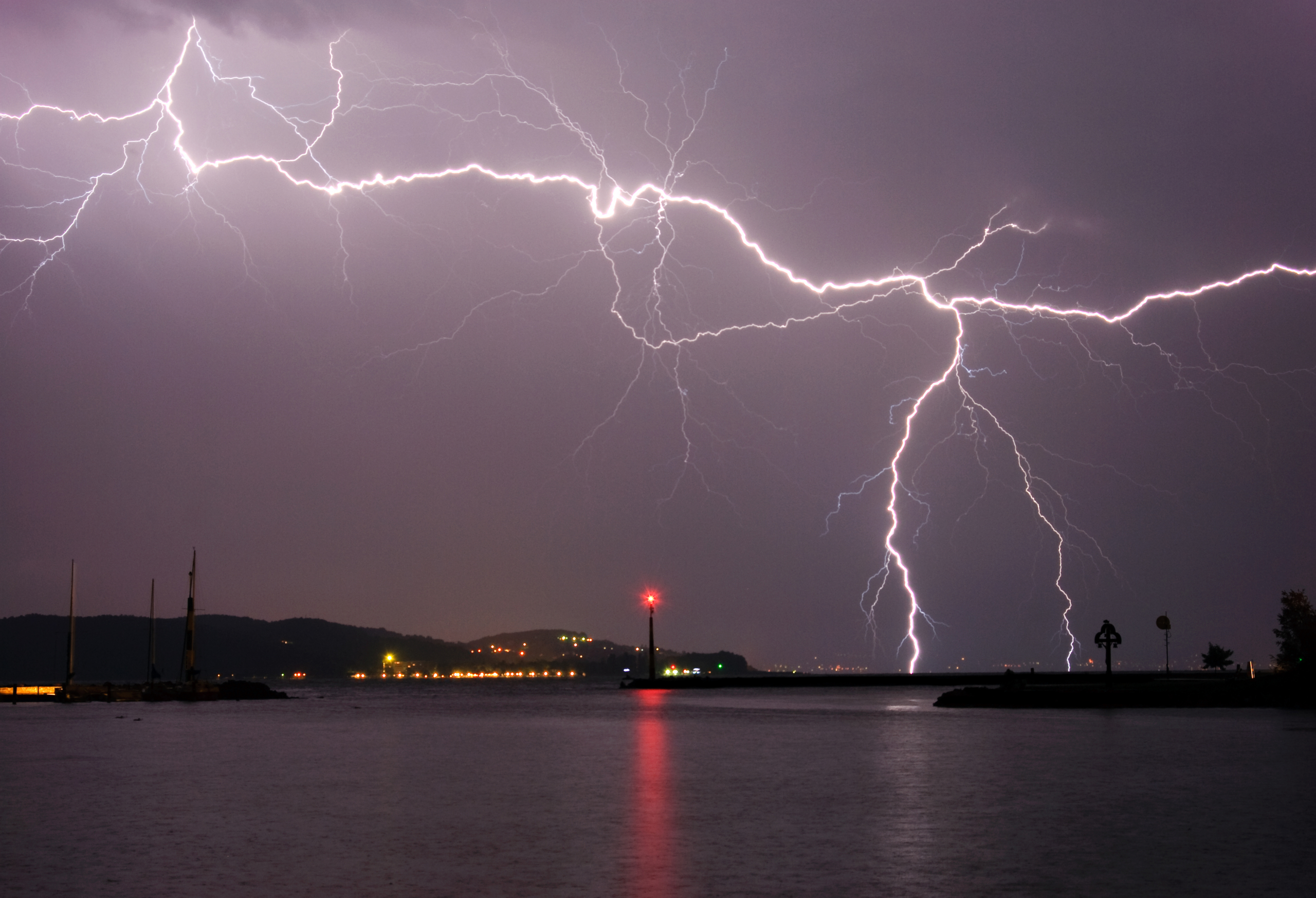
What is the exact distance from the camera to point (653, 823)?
14414 millimetres

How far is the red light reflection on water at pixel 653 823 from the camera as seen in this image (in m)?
10.5

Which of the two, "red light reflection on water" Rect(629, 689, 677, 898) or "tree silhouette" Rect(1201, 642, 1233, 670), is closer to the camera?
"red light reflection on water" Rect(629, 689, 677, 898)

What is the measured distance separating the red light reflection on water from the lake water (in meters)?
0.05

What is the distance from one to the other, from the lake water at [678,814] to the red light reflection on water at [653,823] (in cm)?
5

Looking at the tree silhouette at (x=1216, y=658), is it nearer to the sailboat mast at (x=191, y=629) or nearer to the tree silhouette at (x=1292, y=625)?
the tree silhouette at (x=1292, y=625)

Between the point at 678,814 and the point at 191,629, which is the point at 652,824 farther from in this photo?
the point at 191,629

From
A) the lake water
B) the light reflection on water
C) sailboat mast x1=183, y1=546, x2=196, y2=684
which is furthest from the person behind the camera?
sailboat mast x1=183, y1=546, x2=196, y2=684

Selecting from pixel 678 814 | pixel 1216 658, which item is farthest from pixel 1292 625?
pixel 678 814

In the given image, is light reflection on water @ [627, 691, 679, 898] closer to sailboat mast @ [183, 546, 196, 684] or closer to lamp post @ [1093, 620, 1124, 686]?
lamp post @ [1093, 620, 1124, 686]

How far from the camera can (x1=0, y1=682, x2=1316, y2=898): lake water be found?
10.6 meters

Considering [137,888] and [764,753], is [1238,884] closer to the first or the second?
[137,888]

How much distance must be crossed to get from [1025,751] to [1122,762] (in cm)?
301

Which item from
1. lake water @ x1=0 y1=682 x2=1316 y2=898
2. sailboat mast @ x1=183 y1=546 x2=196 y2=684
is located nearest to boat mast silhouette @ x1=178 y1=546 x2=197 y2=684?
sailboat mast @ x1=183 y1=546 x2=196 y2=684

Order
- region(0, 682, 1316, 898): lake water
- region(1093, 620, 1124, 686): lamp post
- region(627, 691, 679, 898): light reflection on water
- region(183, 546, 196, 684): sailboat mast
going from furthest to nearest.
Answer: region(183, 546, 196, 684): sailboat mast → region(1093, 620, 1124, 686): lamp post → region(0, 682, 1316, 898): lake water → region(627, 691, 679, 898): light reflection on water
